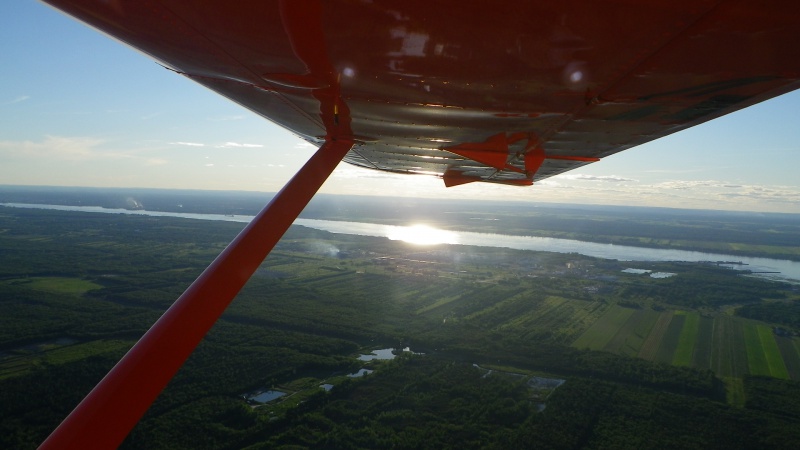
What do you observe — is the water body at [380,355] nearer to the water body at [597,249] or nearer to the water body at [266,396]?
the water body at [266,396]

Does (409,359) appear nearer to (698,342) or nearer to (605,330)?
(605,330)

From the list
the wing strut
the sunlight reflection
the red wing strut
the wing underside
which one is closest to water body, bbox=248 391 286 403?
the wing strut

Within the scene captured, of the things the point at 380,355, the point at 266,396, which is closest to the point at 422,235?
the point at 380,355

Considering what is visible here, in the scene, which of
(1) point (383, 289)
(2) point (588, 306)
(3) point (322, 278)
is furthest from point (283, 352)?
(2) point (588, 306)

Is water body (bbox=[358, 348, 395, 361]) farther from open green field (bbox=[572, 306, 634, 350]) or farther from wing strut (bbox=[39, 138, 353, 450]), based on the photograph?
wing strut (bbox=[39, 138, 353, 450])

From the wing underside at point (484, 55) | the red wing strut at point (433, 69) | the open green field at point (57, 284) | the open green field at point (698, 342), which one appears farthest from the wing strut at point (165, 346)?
the open green field at point (57, 284)

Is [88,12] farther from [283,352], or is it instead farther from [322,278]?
[322,278]
